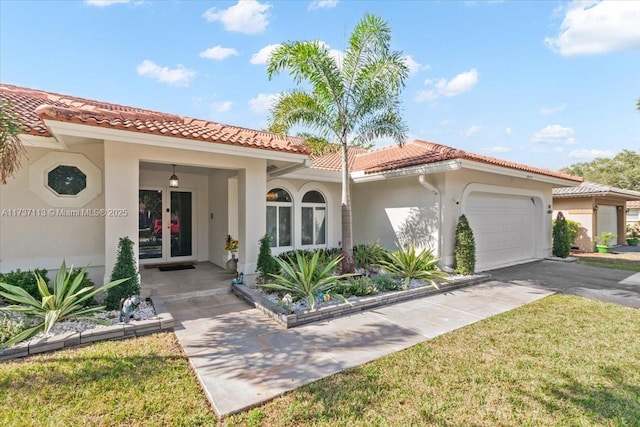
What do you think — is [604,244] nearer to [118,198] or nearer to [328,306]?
[328,306]

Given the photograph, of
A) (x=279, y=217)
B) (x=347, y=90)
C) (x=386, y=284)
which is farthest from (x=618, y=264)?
(x=279, y=217)

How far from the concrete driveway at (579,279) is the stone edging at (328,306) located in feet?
11.3

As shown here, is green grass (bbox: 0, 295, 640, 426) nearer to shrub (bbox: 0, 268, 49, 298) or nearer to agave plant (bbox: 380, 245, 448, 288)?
shrub (bbox: 0, 268, 49, 298)

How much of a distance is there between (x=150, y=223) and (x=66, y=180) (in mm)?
4774

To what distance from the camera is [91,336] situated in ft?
17.7

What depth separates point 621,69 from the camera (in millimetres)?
13703

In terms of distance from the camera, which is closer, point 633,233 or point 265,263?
point 265,263

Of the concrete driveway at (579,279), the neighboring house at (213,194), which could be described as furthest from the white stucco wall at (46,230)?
the concrete driveway at (579,279)

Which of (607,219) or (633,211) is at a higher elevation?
(633,211)

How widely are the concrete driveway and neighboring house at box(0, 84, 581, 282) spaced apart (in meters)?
1.19

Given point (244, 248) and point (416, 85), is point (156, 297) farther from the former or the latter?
point (416, 85)

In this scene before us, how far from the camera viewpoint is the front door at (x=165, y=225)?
12.3 metres

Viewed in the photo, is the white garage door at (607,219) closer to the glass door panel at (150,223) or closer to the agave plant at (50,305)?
the glass door panel at (150,223)

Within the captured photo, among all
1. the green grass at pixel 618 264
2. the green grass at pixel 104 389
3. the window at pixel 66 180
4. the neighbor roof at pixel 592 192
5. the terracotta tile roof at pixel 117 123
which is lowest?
the green grass at pixel 618 264
